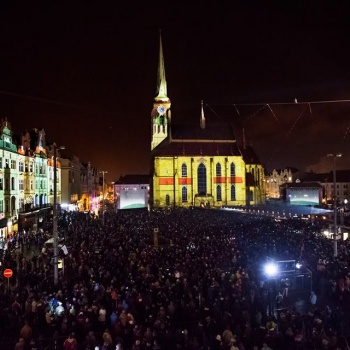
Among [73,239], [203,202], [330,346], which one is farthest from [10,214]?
[203,202]

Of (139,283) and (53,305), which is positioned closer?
(53,305)

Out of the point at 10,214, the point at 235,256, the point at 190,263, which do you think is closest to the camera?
the point at 190,263

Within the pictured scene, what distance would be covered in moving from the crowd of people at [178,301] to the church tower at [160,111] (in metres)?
72.3

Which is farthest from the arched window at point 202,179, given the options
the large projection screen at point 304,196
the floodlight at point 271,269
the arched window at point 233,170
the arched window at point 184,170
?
the floodlight at point 271,269

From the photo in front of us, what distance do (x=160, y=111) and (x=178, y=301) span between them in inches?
3335

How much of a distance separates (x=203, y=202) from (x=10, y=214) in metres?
45.6

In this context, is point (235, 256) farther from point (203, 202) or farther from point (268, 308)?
point (203, 202)

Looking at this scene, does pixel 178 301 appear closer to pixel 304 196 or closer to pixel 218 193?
pixel 218 193

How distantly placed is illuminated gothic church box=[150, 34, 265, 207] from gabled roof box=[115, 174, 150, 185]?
14.3m

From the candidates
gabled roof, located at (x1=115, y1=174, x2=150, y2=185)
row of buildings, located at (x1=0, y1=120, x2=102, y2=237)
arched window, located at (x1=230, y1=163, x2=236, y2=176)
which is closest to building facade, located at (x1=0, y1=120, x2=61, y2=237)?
row of buildings, located at (x1=0, y1=120, x2=102, y2=237)

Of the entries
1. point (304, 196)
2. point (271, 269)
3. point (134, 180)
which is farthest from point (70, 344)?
point (134, 180)

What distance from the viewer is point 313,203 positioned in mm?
72750

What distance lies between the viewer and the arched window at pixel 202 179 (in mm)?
78562

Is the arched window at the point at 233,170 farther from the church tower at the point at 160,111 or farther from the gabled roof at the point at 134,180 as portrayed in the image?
the gabled roof at the point at 134,180
